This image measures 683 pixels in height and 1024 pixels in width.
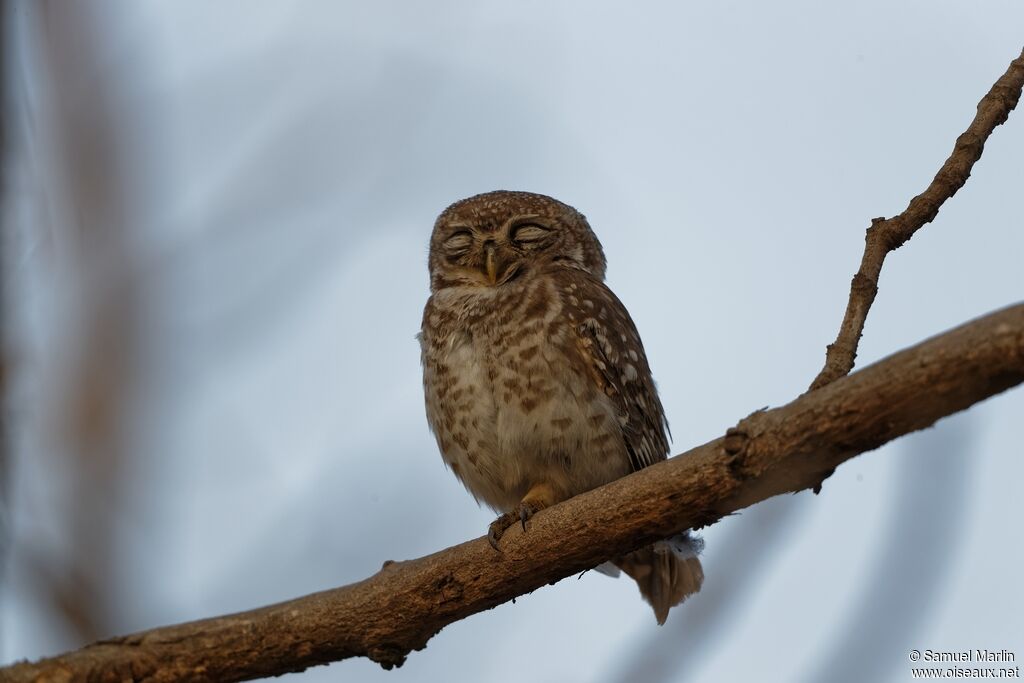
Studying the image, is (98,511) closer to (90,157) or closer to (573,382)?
(90,157)

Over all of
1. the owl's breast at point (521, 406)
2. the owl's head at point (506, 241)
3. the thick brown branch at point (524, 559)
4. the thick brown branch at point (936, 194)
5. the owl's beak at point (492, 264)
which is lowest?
the thick brown branch at point (524, 559)

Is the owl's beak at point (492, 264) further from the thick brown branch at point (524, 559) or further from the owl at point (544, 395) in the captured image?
the thick brown branch at point (524, 559)

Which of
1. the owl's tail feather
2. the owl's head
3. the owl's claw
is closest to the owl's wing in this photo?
the owl's tail feather

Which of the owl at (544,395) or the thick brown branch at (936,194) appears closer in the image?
the thick brown branch at (936,194)

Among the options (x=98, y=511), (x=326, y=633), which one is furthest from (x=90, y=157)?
(x=326, y=633)

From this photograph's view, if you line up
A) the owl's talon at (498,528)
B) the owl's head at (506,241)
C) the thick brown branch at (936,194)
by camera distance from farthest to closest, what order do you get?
the owl's head at (506,241)
the owl's talon at (498,528)
the thick brown branch at (936,194)

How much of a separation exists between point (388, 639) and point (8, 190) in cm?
209

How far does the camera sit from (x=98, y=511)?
251 centimetres

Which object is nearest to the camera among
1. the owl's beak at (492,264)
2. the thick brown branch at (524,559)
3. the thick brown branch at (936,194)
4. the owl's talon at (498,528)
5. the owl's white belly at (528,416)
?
the thick brown branch at (524,559)

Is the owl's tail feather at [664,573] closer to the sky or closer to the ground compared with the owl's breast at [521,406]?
closer to the ground

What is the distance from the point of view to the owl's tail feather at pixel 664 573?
501cm

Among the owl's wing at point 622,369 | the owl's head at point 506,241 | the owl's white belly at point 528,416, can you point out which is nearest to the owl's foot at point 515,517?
the owl's white belly at point 528,416

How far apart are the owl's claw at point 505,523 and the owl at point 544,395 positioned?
0.40 ft

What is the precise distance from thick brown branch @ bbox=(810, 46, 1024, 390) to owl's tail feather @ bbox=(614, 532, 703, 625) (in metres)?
1.66
